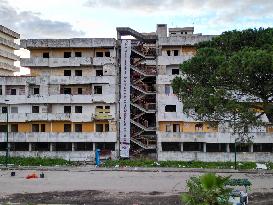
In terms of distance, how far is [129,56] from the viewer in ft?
190

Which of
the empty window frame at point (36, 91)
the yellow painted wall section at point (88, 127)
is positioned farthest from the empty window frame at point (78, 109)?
the empty window frame at point (36, 91)

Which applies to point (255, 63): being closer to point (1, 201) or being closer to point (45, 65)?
point (1, 201)

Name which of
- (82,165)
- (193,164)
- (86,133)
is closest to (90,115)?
(86,133)

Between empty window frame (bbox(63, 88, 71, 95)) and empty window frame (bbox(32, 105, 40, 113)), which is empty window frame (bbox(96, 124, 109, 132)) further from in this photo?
empty window frame (bbox(32, 105, 40, 113))

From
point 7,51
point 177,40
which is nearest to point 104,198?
point 177,40

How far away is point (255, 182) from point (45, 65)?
29708 millimetres

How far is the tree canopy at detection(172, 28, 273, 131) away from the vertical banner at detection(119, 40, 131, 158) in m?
24.2

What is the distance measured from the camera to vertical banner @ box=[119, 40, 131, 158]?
188 ft

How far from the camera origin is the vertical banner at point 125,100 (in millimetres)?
57438

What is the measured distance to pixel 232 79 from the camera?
28.9 meters

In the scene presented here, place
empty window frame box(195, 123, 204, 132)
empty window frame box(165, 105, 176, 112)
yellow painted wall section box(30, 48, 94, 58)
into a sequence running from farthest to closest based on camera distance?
yellow painted wall section box(30, 48, 94, 58) → empty window frame box(165, 105, 176, 112) → empty window frame box(195, 123, 204, 132)

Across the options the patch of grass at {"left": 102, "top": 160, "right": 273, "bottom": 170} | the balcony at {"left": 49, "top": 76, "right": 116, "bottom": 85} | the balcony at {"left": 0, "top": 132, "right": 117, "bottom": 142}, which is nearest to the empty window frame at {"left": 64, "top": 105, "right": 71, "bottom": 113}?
the balcony at {"left": 49, "top": 76, "right": 116, "bottom": 85}

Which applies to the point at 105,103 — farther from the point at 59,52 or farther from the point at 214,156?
the point at 214,156

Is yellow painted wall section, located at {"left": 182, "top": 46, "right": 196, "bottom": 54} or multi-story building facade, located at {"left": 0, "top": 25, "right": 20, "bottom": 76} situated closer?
yellow painted wall section, located at {"left": 182, "top": 46, "right": 196, "bottom": 54}
